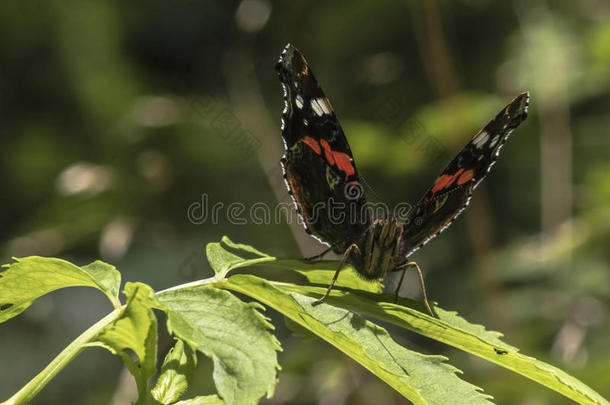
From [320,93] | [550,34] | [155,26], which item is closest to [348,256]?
[320,93]

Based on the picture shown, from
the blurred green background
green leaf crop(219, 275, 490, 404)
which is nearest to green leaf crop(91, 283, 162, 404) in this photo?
green leaf crop(219, 275, 490, 404)

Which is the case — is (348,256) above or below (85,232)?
below

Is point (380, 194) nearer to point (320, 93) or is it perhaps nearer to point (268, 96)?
point (268, 96)

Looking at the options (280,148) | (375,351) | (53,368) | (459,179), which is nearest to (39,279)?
(53,368)

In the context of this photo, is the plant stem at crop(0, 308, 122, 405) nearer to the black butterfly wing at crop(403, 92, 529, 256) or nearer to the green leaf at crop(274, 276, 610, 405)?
the green leaf at crop(274, 276, 610, 405)

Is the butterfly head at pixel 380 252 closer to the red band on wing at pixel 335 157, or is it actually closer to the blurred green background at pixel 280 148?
the red band on wing at pixel 335 157

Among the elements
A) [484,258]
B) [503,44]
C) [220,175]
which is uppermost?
[503,44]
